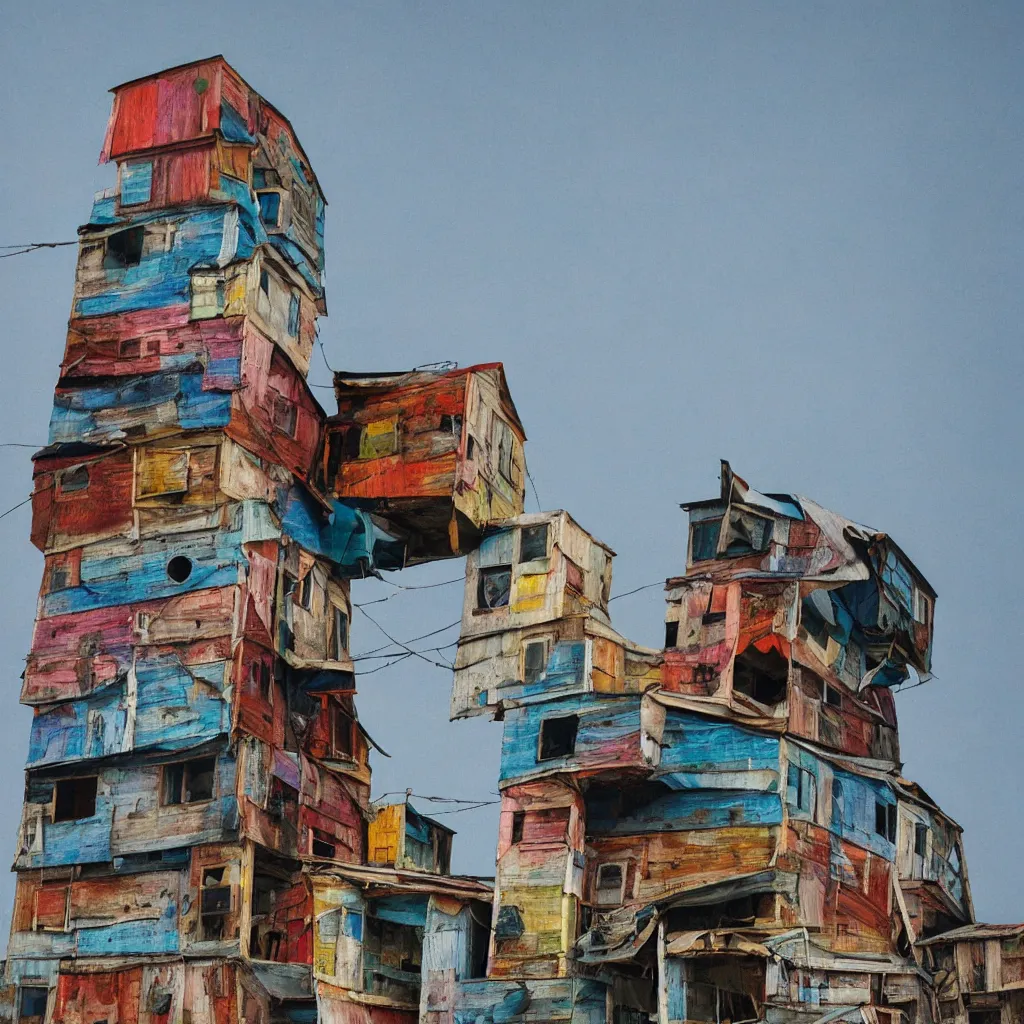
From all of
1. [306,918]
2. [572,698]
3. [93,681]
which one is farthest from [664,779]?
[93,681]

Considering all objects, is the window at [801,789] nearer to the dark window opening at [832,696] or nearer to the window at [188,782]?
the dark window opening at [832,696]

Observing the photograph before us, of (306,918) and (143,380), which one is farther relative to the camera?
(143,380)

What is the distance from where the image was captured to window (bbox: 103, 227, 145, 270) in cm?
7569

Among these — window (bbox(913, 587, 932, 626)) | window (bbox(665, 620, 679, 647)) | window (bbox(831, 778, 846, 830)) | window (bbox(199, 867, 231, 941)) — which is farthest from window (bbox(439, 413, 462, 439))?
window (bbox(831, 778, 846, 830))

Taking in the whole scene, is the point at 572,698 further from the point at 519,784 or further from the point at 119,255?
the point at 119,255

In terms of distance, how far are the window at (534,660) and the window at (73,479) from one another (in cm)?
1571

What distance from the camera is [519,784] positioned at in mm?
68000

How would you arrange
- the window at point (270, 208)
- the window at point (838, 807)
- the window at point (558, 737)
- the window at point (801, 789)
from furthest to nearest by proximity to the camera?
1. the window at point (270, 208)
2. the window at point (838, 807)
3. the window at point (558, 737)
4. the window at point (801, 789)

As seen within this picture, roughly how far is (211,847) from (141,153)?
2507cm

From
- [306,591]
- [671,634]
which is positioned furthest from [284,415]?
[671,634]

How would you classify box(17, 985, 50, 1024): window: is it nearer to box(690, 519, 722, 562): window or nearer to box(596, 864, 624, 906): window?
box(596, 864, 624, 906): window

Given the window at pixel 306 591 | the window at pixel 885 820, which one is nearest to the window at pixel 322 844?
the window at pixel 306 591

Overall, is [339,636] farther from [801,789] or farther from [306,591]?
[801,789]

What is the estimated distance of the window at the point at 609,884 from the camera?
68188 millimetres
